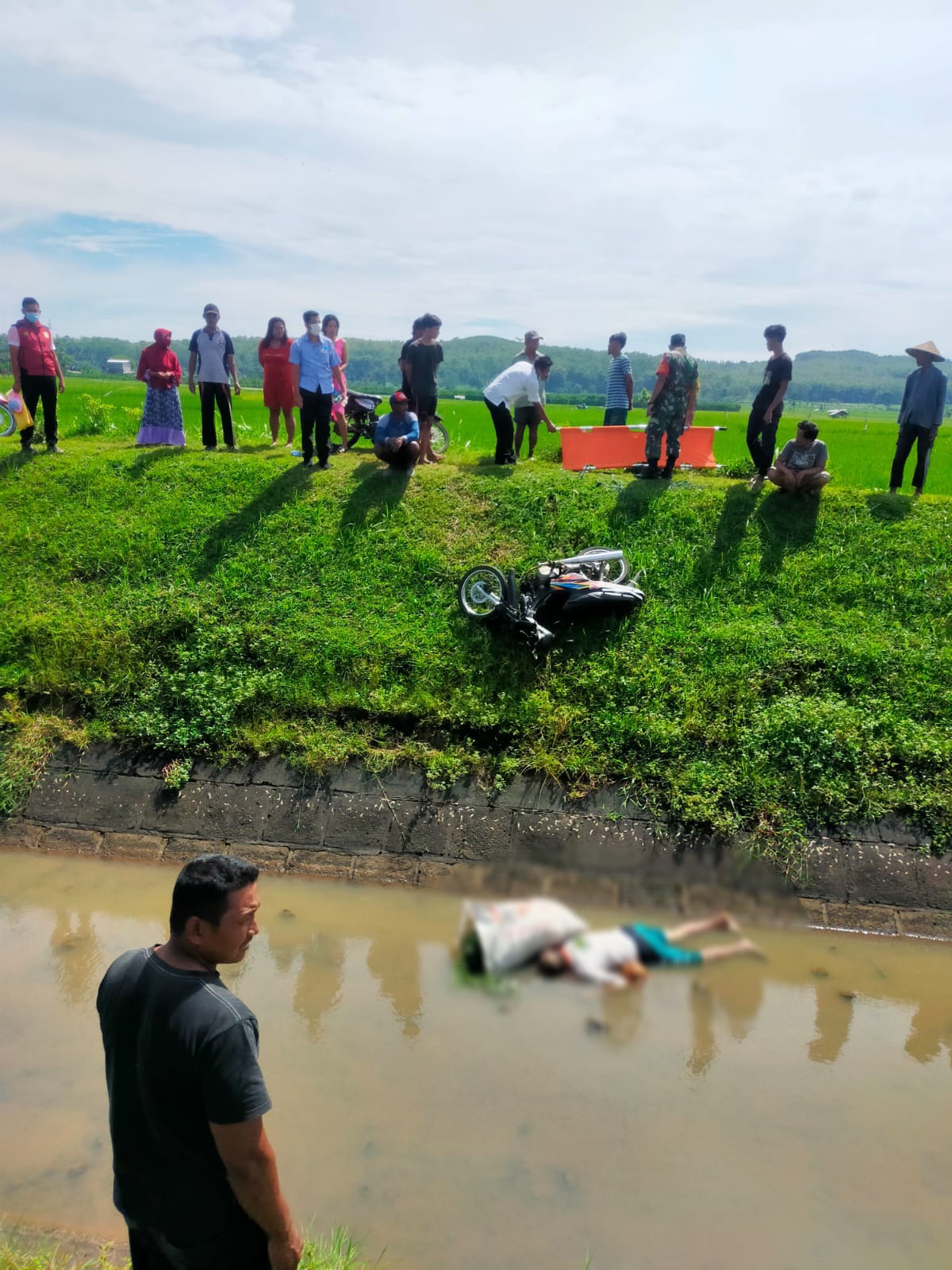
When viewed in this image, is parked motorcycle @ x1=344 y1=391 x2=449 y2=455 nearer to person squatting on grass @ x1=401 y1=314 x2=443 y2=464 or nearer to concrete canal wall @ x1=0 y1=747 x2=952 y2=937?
person squatting on grass @ x1=401 y1=314 x2=443 y2=464

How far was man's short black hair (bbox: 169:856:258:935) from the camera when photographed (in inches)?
89.5

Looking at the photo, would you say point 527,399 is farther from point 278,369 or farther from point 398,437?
point 278,369

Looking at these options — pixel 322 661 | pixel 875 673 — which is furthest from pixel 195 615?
pixel 875 673

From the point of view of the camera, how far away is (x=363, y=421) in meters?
11.2

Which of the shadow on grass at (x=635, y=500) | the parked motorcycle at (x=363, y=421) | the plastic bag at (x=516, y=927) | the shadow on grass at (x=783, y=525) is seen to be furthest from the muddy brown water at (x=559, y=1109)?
the parked motorcycle at (x=363, y=421)

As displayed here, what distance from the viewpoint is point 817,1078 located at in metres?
4.15

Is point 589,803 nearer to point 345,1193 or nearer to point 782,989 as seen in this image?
point 782,989

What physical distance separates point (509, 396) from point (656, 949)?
820cm

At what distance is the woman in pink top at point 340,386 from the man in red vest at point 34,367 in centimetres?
321

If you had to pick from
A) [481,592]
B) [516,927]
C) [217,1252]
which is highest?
[516,927]

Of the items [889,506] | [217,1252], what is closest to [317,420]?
[889,506]

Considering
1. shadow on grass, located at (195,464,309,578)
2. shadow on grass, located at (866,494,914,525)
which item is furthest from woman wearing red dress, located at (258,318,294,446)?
shadow on grass, located at (866,494,914,525)

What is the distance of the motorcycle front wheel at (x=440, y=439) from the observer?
11281mm

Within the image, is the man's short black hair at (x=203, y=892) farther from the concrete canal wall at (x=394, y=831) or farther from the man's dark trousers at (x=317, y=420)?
the man's dark trousers at (x=317, y=420)
